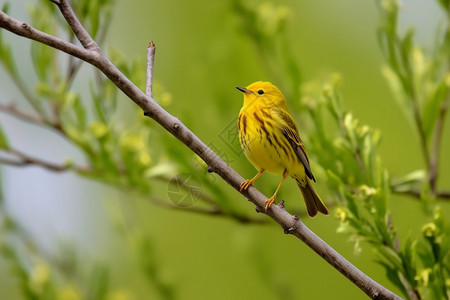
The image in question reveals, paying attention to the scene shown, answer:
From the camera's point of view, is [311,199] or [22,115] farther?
[22,115]

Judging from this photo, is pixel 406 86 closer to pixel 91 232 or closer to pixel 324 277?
pixel 324 277

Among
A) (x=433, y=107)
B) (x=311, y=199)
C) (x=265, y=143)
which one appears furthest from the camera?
(x=433, y=107)

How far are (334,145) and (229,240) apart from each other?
2.30 m

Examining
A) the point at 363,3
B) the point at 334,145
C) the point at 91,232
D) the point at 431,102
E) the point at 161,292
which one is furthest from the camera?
the point at 91,232

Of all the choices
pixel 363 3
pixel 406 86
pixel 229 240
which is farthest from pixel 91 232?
pixel 406 86

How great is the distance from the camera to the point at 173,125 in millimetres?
1181

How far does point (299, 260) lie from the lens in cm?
340

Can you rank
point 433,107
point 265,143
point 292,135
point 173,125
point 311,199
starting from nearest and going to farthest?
point 173,125
point 265,143
point 292,135
point 311,199
point 433,107

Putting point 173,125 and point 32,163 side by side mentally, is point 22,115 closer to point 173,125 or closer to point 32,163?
point 32,163

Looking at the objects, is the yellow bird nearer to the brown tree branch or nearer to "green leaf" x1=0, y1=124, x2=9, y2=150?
the brown tree branch

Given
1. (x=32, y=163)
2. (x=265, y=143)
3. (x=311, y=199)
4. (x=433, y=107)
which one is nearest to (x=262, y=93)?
(x=265, y=143)

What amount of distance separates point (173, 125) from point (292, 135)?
0.65 m

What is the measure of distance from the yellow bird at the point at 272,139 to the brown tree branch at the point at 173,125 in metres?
0.27

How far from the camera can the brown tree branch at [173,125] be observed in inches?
45.7
